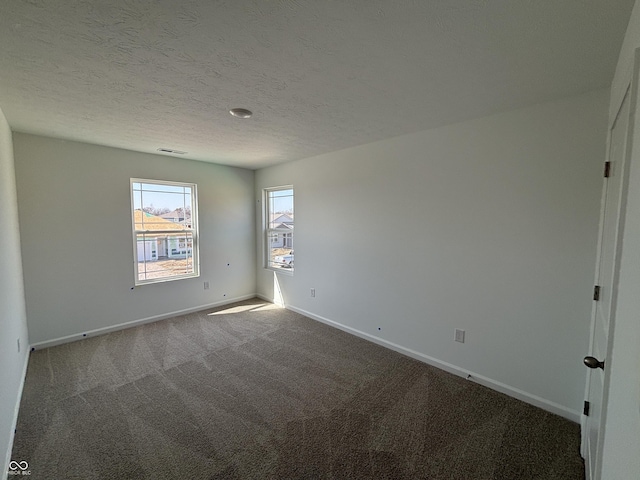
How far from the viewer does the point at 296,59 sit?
1.55 meters

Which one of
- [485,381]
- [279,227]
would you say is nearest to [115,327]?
[279,227]

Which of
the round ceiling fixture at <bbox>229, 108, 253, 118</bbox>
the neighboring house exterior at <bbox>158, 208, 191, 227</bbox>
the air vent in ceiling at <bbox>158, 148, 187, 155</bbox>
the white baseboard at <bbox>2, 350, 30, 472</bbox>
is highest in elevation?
the air vent in ceiling at <bbox>158, 148, 187, 155</bbox>

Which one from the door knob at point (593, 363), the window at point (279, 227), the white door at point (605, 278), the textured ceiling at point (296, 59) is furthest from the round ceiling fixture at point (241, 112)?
the door knob at point (593, 363)

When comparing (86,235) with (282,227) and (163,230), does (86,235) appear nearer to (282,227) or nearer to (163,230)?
(163,230)

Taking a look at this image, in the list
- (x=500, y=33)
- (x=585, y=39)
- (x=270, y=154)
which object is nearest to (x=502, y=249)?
(x=585, y=39)

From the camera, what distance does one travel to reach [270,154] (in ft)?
12.5

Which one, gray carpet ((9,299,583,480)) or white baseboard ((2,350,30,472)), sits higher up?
white baseboard ((2,350,30,472))

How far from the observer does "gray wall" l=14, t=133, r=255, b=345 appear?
3.03m

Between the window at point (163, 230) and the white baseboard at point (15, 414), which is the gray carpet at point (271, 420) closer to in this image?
the white baseboard at point (15, 414)

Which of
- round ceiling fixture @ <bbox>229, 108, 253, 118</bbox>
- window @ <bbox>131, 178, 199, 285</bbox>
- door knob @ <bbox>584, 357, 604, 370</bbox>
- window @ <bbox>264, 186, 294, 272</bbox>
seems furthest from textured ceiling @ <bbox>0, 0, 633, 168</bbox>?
window @ <bbox>264, 186, 294, 272</bbox>

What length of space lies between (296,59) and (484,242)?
6.99 feet

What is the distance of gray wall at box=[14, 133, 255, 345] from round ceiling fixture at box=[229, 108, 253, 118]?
221cm

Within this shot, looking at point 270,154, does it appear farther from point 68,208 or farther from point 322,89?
point 68,208

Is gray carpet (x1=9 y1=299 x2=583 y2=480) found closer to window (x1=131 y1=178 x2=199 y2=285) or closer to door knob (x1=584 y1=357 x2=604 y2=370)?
door knob (x1=584 y1=357 x2=604 y2=370)
